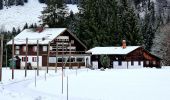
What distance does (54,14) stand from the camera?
119 m

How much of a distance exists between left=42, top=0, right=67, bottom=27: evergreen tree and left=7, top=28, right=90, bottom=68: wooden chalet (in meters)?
18.6

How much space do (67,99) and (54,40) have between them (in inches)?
2493

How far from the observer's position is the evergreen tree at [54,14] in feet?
387

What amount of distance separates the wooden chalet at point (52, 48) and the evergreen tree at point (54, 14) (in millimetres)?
18629

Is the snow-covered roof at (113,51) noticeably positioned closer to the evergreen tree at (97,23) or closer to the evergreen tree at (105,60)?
the evergreen tree at (105,60)

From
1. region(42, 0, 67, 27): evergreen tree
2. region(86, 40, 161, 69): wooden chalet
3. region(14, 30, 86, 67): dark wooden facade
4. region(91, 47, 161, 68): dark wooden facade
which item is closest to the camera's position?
region(14, 30, 86, 67): dark wooden facade

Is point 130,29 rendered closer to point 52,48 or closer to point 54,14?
point 52,48

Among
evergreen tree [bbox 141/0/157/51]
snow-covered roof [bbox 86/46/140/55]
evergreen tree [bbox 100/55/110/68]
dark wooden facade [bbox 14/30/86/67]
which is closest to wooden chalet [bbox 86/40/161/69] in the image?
snow-covered roof [bbox 86/46/140/55]

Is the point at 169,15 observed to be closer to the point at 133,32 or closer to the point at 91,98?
the point at 133,32

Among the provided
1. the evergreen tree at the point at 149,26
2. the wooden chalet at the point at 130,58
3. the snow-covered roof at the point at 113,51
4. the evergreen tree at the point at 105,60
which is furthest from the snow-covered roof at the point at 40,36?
the evergreen tree at the point at 149,26

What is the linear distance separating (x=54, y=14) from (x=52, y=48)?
92.5 feet

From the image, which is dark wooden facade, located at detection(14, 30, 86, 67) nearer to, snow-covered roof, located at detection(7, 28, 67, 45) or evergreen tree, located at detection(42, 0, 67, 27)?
snow-covered roof, located at detection(7, 28, 67, 45)

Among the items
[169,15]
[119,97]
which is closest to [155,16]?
[169,15]

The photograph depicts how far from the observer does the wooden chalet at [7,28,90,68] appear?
9069cm
